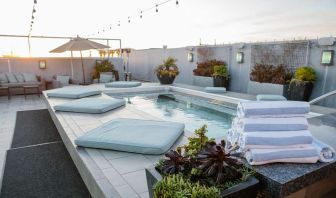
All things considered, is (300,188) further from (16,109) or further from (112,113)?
(16,109)

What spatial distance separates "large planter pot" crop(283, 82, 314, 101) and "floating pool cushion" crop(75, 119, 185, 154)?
389 cm

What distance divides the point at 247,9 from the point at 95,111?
238 inches

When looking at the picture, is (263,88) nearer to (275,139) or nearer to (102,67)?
(275,139)

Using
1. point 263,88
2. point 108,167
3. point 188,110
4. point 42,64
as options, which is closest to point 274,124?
point 108,167

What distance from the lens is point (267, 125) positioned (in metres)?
1.49

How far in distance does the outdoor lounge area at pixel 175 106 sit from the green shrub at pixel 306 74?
0.05 meters

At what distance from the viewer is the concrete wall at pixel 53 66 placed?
8914 millimetres

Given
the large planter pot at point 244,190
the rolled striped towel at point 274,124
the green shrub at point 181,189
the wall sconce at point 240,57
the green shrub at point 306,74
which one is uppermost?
the wall sconce at point 240,57

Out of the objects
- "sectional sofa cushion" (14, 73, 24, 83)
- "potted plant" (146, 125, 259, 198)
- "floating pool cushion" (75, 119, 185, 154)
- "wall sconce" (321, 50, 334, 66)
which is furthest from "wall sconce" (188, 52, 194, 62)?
"potted plant" (146, 125, 259, 198)

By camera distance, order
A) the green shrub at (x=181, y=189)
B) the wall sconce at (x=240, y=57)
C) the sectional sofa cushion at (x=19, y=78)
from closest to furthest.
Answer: the green shrub at (x=181, y=189), the wall sconce at (x=240, y=57), the sectional sofa cushion at (x=19, y=78)

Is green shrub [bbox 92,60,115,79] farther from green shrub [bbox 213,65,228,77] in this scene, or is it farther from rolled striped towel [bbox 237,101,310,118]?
rolled striped towel [bbox 237,101,310,118]

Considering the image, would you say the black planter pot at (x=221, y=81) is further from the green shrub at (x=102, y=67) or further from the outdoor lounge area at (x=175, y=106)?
the green shrub at (x=102, y=67)

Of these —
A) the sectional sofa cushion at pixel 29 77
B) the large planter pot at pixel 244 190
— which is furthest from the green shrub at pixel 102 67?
the large planter pot at pixel 244 190

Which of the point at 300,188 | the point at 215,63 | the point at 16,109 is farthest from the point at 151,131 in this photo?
the point at 215,63
